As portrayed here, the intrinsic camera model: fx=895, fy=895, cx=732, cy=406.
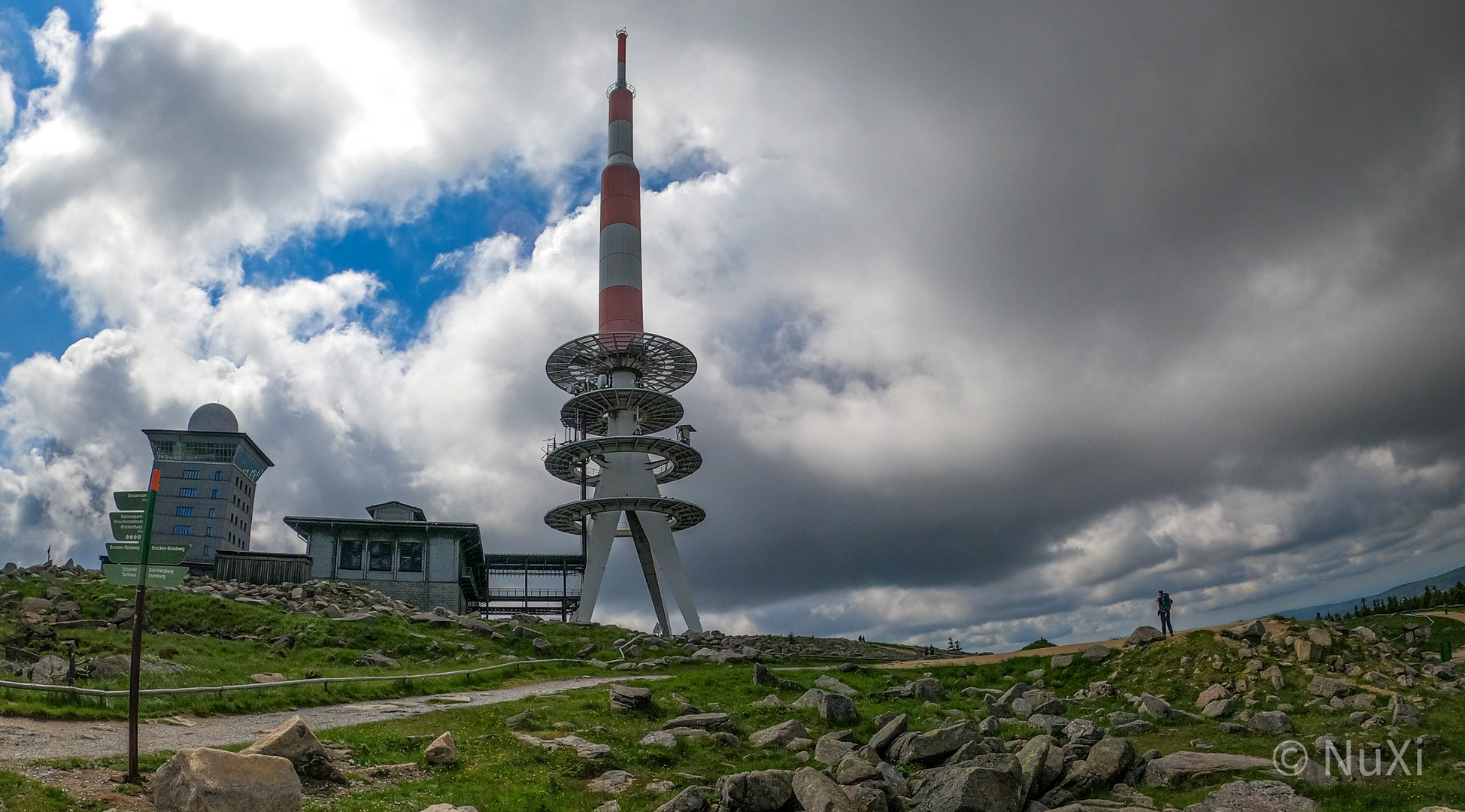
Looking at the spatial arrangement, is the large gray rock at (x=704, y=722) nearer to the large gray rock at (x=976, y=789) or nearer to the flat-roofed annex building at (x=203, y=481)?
the large gray rock at (x=976, y=789)

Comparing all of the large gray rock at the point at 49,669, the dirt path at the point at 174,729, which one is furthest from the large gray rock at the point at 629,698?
the large gray rock at the point at 49,669

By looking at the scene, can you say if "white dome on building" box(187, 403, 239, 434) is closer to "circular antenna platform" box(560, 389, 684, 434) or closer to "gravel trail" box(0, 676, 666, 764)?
"circular antenna platform" box(560, 389, 684, 434)

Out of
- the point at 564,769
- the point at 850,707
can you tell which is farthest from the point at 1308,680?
the point at 564,769

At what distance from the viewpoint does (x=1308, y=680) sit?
27250 mm

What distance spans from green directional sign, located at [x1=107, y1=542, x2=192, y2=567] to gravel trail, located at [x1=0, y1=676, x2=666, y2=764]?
383cm

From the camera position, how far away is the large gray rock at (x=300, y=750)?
16391 millimetres

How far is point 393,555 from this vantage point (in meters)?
73.0

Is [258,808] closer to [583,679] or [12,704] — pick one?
[12,704]

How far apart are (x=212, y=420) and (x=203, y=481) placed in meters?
7.47

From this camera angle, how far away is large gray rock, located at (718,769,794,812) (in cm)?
1645

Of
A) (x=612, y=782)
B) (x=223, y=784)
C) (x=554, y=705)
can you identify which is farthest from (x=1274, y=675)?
(x=223, y=784)

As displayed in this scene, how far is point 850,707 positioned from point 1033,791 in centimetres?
767

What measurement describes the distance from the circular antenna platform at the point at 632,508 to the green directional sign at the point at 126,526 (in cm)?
5382

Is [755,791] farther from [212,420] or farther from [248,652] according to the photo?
[212,420]
